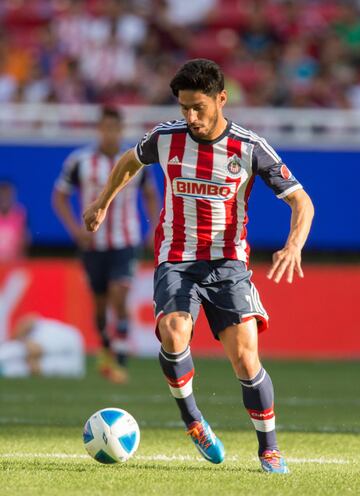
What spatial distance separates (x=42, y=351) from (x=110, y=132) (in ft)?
8.02

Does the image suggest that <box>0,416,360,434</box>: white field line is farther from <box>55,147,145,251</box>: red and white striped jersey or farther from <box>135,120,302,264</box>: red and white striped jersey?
<box>55,147,145,251</box>: red and white striped jersey

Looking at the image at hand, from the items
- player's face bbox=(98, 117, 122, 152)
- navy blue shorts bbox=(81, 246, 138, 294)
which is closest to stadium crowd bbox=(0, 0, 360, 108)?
player's face bbox=(98, 117, 122, 152)

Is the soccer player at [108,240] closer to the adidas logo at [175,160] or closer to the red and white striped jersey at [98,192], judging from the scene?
the red and white striped jersey at [98,192]

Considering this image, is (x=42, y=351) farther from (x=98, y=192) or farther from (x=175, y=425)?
(x=175, y=425)

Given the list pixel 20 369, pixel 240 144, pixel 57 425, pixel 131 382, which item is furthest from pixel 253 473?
pixel 20 369

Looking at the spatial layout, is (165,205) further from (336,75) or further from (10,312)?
(336,75)

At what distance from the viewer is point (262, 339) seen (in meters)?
15.1

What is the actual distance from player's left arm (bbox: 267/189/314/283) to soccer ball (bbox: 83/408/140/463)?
1.16 meters

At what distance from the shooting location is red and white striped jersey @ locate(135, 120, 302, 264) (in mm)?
6461

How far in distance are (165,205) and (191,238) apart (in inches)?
9.5

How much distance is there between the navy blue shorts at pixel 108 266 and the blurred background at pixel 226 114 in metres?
2.79

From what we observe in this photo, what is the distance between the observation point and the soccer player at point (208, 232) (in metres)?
6.31

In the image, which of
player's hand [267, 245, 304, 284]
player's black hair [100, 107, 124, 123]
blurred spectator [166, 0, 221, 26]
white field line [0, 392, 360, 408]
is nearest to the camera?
player's hand [267, 245, 304, 284]

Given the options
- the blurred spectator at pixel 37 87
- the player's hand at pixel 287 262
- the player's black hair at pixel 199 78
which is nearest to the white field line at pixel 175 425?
the player's hand at pixel 287 262
